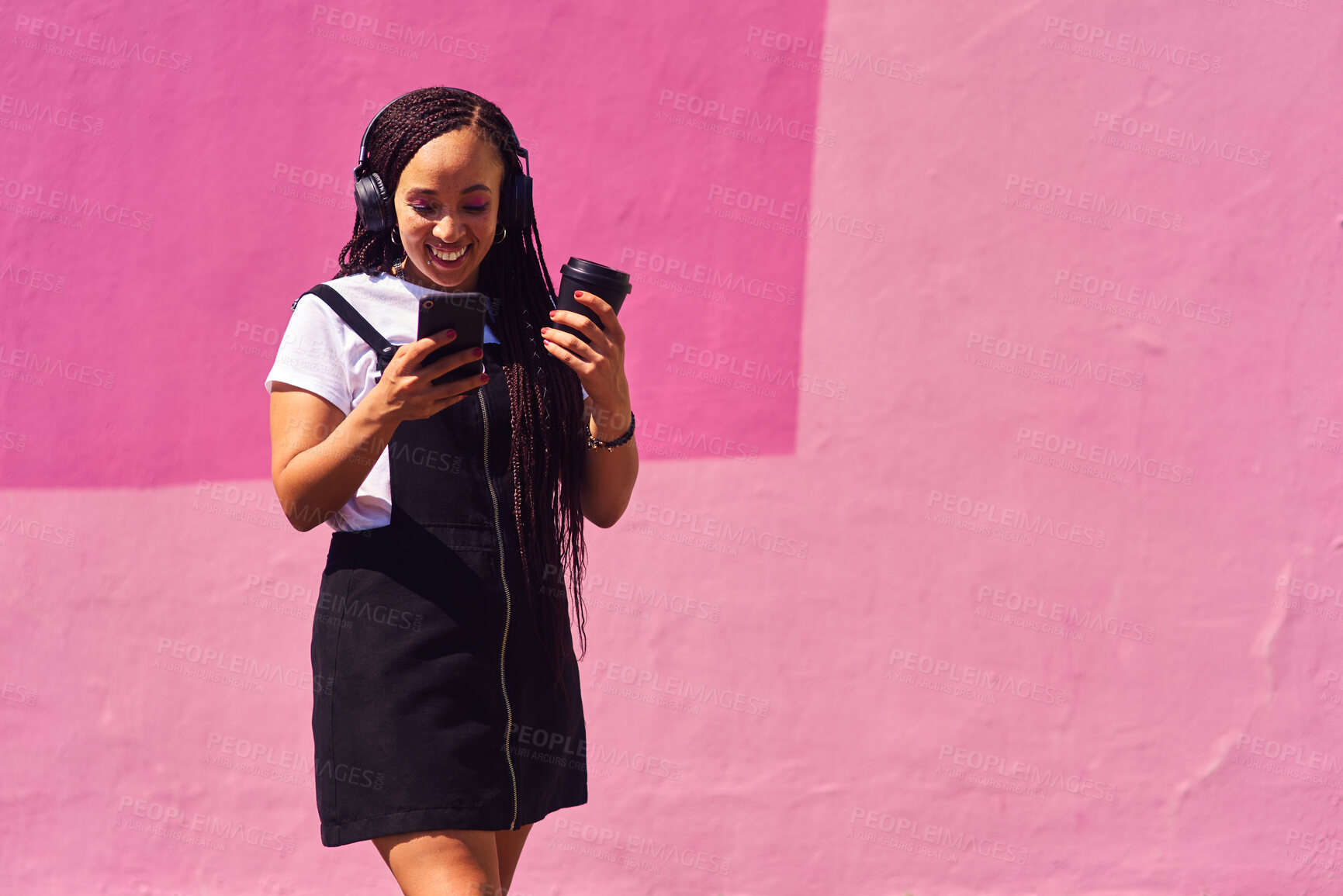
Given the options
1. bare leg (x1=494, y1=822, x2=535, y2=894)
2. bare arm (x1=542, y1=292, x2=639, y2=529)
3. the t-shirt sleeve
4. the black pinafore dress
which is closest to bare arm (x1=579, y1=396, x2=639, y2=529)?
bare arm (x1=542, y1=292, x2=639, y2=529)

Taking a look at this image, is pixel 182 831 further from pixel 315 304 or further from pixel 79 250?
pixel 315 304

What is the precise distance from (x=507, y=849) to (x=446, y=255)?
108 centimetres

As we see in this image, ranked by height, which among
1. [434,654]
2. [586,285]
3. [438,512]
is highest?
[586,285]

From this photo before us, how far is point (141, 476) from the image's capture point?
150 inches

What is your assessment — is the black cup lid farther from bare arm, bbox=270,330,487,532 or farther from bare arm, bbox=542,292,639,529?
bare arm, bbox=270,330,487,532

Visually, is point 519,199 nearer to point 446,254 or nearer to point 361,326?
point 446,254

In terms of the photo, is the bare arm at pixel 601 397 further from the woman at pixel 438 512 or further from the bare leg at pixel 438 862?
the bare leg at pixel 438 862

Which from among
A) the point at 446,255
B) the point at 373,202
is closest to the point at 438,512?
the point at 446,255

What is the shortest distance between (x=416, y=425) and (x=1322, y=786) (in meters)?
3.29

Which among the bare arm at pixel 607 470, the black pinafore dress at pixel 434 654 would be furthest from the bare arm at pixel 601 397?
the black pinafore dress at pixel 434 654

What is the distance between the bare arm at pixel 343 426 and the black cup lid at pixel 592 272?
28cm

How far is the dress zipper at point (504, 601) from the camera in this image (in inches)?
77.4

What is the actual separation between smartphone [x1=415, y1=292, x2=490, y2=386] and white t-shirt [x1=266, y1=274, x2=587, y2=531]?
0.16 m

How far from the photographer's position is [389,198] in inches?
82.0
